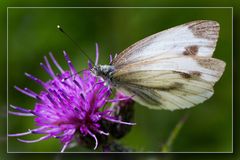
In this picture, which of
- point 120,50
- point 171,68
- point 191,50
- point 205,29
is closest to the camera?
point 205,29

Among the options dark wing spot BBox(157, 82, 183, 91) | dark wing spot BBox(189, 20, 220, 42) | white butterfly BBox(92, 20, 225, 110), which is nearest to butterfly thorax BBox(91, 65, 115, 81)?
white butterfly BBox(92, 20, 225, 110)

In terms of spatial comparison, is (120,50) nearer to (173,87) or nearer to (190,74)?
(173,87)

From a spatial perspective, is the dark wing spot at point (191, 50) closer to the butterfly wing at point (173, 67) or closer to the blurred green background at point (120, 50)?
the butterfly wing at point (173, 67)

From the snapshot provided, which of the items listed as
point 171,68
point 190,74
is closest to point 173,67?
point 171,68

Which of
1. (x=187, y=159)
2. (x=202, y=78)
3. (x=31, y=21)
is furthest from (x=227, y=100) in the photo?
(x=31, y=21)

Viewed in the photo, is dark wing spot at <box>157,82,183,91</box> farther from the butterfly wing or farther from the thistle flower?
the thistle flower

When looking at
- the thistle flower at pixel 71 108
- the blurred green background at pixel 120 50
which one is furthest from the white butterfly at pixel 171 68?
the blurred green background at pixel 120 50

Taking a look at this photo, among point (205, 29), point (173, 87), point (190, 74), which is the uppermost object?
point (205, 29)

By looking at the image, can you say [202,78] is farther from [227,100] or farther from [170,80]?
[227,100]

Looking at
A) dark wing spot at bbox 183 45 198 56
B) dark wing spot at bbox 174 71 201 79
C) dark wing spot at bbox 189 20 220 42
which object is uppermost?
dark wing spot at bbox 189 20 220 42
